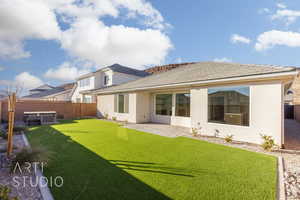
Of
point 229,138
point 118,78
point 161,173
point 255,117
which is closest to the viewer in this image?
point 161,173

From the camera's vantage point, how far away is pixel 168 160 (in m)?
4.17

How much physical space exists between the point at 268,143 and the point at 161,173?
460 centimetres

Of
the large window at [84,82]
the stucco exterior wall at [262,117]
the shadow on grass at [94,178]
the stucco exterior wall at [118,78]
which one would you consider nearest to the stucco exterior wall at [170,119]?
the stucco exterior wall at [262,117]

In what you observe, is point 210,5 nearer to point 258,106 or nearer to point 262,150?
point 258,106

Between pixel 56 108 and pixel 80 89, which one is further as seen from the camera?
pixel 80 89

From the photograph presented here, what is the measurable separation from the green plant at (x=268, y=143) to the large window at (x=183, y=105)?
464 centimetres

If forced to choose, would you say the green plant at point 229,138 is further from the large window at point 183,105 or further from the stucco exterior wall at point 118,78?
the stucco exterior wall at point 118,78

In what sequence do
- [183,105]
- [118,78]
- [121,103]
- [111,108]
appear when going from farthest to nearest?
1. [118,78]
2. [111,108]
3. [121,103]
4. [183,105]

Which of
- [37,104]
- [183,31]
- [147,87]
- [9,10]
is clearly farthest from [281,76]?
[37,104]

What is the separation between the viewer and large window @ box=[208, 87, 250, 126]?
20.4ft

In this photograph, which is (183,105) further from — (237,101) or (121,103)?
(121,103)

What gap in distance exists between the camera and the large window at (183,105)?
962cm

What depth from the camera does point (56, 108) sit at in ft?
49.9

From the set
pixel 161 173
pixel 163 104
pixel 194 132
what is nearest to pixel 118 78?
pixel 163 104
